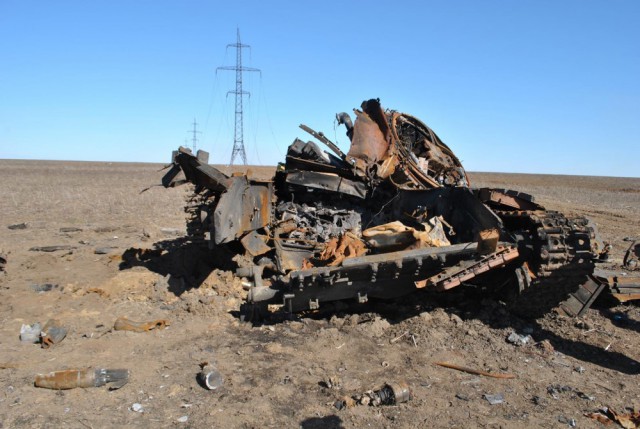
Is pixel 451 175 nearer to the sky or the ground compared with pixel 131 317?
nearer to the sky

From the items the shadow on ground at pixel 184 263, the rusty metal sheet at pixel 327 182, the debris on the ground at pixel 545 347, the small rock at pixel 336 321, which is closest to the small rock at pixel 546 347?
the debris on the ground at pixel 545 347

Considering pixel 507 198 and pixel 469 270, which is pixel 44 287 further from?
pixel 507 198

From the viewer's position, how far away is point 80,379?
15.4 feet

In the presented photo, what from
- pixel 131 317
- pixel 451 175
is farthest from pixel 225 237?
pixel 451 175

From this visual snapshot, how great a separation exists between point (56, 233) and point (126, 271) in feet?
18.9

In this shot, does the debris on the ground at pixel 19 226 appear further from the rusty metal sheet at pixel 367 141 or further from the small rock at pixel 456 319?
the small rock at pixel 456 319

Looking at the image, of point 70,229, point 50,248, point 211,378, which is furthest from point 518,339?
point 70,229

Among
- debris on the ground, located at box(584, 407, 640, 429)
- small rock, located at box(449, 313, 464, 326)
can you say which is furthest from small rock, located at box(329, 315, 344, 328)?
debris on the ground, located at box(584, 407, 640, 429)

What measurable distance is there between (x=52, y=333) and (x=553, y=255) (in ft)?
19.1

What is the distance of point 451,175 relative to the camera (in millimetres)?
9727

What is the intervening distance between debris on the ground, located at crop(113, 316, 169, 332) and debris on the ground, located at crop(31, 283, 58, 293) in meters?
2.16

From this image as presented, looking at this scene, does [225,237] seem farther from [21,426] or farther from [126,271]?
[21,426]

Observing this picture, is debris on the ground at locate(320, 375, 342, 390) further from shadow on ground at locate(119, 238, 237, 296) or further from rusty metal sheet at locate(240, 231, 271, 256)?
shadow on ground at locate(119, 238, 237, 296)

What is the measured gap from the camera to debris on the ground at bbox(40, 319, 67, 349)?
225 inches
